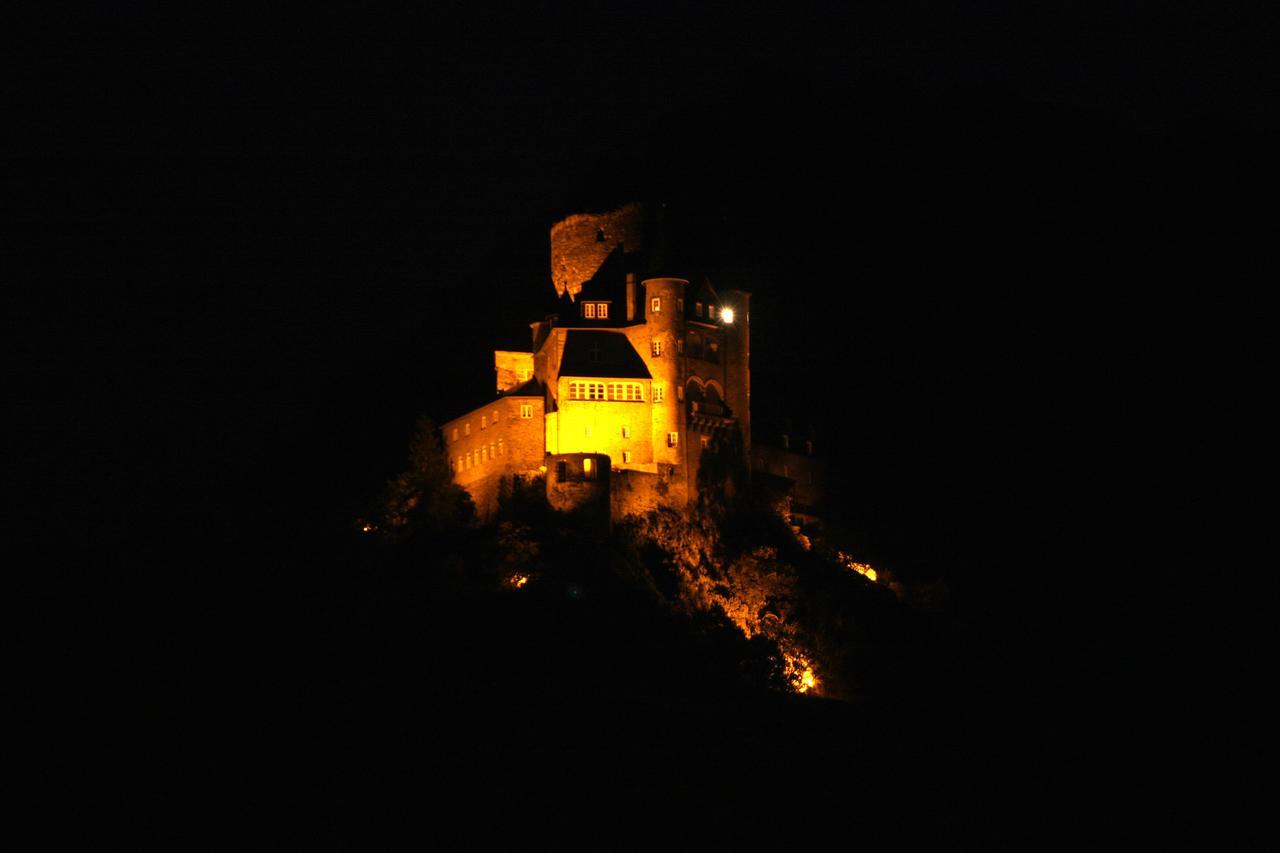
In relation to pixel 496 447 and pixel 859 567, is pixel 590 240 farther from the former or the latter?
pixel 859 567

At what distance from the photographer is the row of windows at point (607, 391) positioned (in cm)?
4438

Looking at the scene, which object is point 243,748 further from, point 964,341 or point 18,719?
point 964,341

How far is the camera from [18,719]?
29.5m

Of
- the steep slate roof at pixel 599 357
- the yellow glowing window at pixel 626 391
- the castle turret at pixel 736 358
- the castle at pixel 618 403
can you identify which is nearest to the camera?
the castle at pixel 618 403

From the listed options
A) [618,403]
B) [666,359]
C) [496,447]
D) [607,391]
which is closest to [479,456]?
[496,447]

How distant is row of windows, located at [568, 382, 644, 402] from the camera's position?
44.4 metres

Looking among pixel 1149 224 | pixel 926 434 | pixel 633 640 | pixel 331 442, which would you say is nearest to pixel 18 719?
pixel 633 640

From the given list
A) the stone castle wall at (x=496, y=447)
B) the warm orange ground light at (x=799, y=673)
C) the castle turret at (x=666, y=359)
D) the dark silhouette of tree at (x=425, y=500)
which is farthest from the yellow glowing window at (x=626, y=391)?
the warm orange ground light at (x=799, y=673)

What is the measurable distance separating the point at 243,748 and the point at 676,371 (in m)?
20.9

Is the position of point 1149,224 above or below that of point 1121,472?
above

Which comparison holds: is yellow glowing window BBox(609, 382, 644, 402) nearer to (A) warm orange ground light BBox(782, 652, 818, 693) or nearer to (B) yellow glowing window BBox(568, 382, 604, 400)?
(B) yellow glowing window BBox(568, 382, 604, 400)

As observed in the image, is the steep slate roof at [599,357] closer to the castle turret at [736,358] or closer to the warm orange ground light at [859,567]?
the castle turret at [736,358]

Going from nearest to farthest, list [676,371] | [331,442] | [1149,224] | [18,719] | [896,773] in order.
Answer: [18,719] < [896,773] < [676,371] < [331,442] < [1149,224]

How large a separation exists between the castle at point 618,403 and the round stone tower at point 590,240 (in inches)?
81.2
